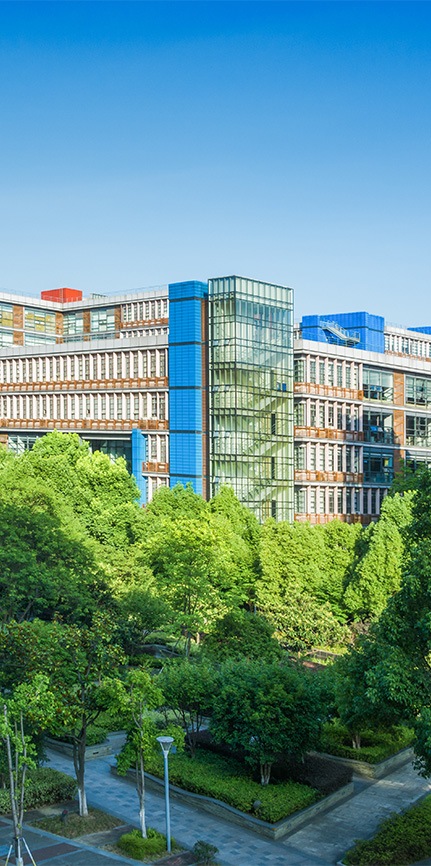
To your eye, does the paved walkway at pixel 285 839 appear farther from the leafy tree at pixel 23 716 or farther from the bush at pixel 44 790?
the leafy tree at pixel 23 716

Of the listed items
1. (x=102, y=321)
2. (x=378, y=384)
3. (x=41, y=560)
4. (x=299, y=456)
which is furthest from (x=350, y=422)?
(x=102, y=321)

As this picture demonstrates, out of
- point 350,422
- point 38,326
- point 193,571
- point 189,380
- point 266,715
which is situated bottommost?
point 266,715

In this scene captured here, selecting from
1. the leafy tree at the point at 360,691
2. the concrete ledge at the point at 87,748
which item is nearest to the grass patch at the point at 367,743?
the leafy tree at the point at 360,691

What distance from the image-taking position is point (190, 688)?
35750 mm

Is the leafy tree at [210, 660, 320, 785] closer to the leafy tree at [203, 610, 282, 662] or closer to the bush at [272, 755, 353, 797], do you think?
the bush at [272, 755, 353, 797]

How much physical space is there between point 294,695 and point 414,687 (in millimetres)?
7331

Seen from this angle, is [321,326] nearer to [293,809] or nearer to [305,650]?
[305,650]

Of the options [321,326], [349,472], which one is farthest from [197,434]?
[321,326]

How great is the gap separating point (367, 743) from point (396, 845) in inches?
424

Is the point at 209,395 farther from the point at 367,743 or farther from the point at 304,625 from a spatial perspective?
the point at 367,743

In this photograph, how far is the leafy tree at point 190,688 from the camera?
3572cm

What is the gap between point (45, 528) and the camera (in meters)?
49.7

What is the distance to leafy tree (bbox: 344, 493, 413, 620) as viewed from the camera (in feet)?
167

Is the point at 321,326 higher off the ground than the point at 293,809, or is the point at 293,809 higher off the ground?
the point at 321,326
